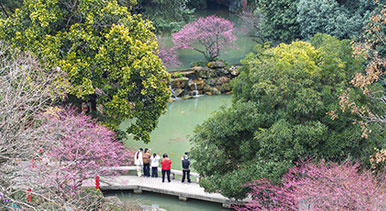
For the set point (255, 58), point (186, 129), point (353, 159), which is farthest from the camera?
point (186, 129)

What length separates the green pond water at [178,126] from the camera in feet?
50.7

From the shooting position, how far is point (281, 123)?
9422mm

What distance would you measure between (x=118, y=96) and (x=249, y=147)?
165 inches

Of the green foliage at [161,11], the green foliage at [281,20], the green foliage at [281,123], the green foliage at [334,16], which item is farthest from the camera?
the green foliage at [161,11]

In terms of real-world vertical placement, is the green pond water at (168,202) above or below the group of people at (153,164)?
below

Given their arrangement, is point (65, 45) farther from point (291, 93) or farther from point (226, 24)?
point (226, 24)

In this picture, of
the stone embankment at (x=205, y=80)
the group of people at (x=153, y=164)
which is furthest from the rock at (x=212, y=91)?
the group of people at (x=153, y=164)

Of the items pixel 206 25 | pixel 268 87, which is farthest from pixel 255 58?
pixel 206 25

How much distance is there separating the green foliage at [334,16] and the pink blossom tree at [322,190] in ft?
30.0

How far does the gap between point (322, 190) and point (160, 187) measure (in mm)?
5298

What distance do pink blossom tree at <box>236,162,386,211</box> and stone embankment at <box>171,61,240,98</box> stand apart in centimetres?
1379

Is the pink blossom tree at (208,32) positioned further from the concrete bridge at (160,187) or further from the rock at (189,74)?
the concrete bridge at (160,187)

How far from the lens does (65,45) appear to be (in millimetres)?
12047

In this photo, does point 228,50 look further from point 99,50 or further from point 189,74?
point 99,50
